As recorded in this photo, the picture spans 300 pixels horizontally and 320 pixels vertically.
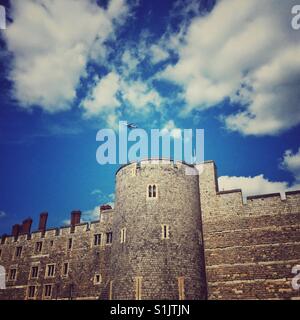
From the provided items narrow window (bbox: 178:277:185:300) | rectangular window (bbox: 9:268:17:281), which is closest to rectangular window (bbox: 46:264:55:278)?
rectangular window (bbox: 9:268:17:281)

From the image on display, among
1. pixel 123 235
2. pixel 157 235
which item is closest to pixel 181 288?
pixel 157 235

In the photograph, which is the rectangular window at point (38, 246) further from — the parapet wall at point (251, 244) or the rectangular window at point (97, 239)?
the parapet wall at point (251, 244)

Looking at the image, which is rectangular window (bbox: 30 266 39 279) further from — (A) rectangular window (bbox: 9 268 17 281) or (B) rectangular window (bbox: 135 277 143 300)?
(B) rectangular window (bbox: 135 277 143 300)

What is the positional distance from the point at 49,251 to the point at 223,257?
19.9 m

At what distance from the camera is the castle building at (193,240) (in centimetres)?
2197

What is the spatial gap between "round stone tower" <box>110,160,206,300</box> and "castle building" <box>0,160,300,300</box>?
0.07 metres

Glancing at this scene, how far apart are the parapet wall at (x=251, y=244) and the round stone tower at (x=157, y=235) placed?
3.66ft

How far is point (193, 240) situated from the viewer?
2403 cm

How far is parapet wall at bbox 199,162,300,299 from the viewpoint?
2181 centimetres

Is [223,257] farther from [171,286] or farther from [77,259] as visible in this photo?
[77,259]

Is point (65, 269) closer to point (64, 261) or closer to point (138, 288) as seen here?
point (64, 261)

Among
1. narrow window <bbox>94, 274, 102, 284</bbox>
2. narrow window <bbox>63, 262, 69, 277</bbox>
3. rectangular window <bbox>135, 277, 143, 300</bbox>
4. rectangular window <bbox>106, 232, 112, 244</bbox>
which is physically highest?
rectangular window <bbox>106, 232, 112, 244</bbox>

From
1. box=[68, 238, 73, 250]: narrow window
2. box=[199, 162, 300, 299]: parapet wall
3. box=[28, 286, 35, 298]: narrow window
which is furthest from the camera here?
box=[28, 286, 35, 298]: narrow window

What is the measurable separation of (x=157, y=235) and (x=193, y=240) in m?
2.96
